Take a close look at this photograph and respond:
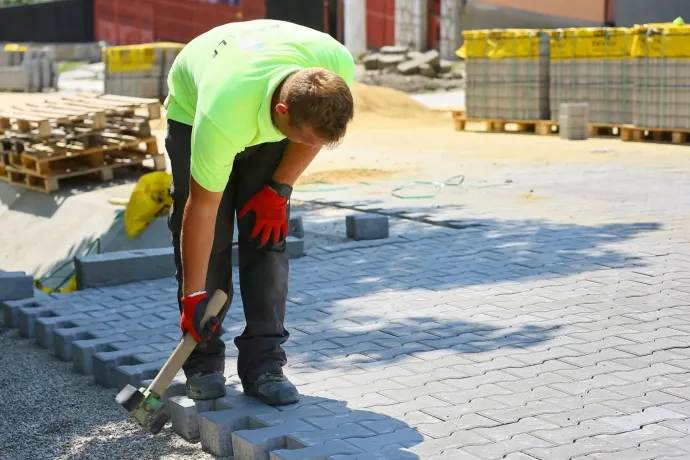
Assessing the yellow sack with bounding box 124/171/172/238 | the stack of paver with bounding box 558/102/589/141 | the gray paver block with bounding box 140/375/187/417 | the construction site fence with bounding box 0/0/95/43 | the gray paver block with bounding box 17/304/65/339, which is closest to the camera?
the gray paver block with bounding box 140/375/187/417

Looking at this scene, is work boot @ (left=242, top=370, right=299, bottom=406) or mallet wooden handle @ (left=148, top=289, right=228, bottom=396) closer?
mallet wooden handle @ (left=148, top=289, right=228, bottom=396)

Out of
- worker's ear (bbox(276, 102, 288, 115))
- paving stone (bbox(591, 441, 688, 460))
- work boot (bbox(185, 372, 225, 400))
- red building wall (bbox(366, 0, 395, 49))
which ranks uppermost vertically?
red building wall (bbox(366, 0, 395, 49))

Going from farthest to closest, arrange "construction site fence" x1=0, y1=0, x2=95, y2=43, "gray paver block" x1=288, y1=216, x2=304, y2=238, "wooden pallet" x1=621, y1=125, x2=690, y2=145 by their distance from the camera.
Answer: "construction site fence" x1=0, y1=0, x2=95, y2=43 → "wooden pallet" x1=621, y1=125, x2=690, y2=145 → "gray paver block" x1=288, y1=216, x2=304, y2=238

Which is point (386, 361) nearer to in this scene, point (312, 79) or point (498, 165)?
point (312, 79)

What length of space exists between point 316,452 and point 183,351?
691 millimetres

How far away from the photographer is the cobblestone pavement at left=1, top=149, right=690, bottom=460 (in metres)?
4.24

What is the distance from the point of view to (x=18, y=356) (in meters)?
6.13

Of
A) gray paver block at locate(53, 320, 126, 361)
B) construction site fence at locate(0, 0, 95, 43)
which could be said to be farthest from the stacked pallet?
construction site fence at locate(0, 0, 95, 43)

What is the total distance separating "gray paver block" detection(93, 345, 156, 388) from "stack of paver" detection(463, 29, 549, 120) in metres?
12.9

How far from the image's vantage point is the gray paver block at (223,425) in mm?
4422

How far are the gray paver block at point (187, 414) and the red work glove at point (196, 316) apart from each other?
50 cm

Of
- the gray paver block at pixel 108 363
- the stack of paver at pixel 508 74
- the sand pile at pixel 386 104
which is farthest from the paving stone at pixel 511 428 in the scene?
the sand pile at pixel 386 104

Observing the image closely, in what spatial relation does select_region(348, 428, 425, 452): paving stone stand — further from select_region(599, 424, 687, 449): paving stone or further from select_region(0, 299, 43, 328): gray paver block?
select_region(0, 299, 43, 328): gray paver block

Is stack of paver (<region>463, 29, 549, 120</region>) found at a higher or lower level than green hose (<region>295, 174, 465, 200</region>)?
higher
